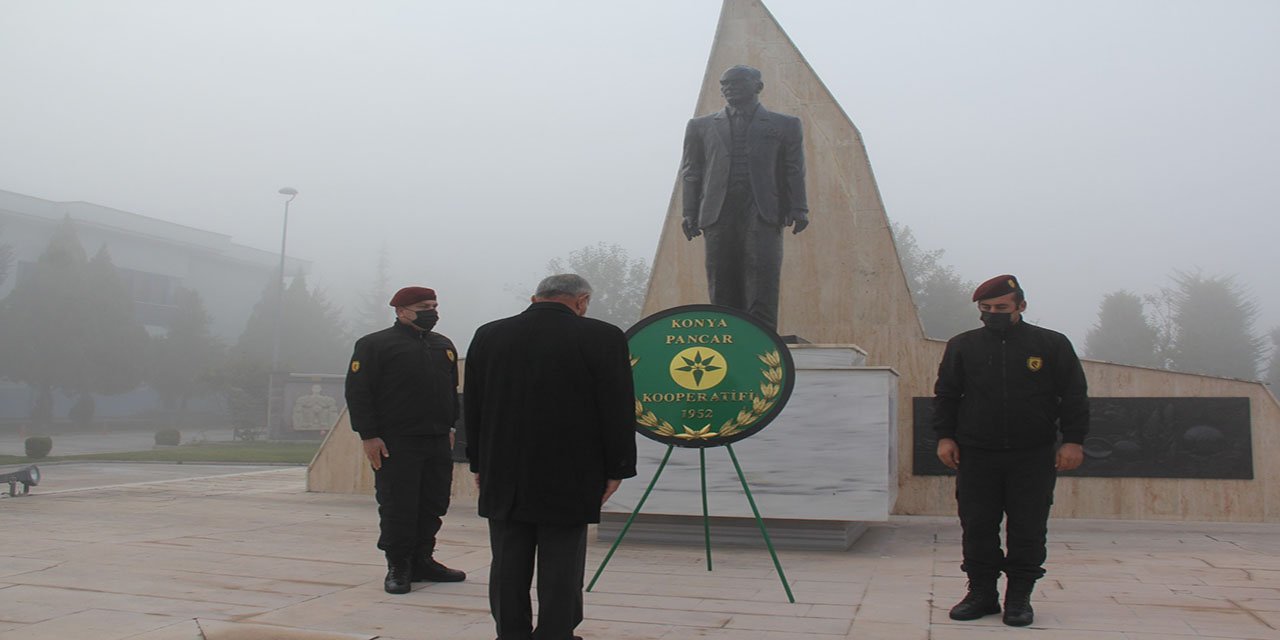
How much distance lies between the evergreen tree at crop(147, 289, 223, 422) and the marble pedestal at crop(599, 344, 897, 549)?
47.3 m

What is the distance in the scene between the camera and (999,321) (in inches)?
175

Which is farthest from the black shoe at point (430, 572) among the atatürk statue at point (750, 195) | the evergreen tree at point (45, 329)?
the evergreen tree at point (45, 329)

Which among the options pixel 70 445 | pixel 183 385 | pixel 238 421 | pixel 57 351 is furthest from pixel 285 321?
pixel 70 445

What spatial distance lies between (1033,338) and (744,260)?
3351 millimetres

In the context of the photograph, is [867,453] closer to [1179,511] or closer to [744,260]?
[744,260]

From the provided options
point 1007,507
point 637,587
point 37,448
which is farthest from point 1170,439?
point 37,448

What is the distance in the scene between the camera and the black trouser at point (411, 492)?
4996 mm

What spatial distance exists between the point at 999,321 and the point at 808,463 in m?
2.38

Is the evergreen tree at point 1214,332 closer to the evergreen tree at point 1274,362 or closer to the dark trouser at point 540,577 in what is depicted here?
the evergreen tree at point 1274,362

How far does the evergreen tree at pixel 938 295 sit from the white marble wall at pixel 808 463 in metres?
35.5

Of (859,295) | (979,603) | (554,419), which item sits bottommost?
(979,603)

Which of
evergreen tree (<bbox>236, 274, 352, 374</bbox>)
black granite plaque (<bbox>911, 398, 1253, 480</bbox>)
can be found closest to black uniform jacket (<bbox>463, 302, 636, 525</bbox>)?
black granite plaque (<bbox>911, 398, 1253, 480</bbox>)

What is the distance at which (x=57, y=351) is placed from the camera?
4266 centimetres

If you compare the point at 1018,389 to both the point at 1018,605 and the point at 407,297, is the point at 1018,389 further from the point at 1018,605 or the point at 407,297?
the point at 407,297
